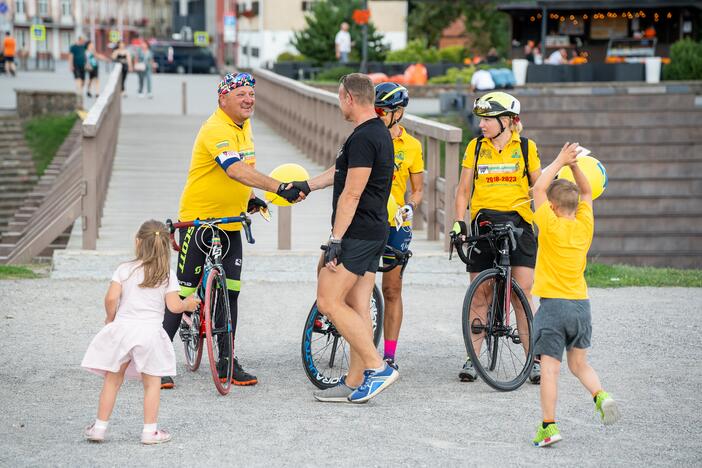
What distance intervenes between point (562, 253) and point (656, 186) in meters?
14.9

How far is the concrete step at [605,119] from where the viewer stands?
79.8 feet

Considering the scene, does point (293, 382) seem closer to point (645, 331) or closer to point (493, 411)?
point (493, 411)

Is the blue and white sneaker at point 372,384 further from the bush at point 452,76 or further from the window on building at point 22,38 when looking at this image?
the window on building at point 22,38

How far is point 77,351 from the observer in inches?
329

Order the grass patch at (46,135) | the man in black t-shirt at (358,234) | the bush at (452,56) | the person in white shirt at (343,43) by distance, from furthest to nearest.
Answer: the bush at (452,56)
the person in white shirt at (343,43)
the grass patch at (46,135)
the man in black t-shirt at (358,234)

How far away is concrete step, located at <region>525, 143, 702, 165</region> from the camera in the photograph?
22094 millimetres

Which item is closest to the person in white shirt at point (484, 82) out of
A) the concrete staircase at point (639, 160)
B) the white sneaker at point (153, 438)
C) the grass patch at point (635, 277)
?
the concrete staircase at point (639, 160)

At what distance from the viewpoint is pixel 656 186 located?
20.8m

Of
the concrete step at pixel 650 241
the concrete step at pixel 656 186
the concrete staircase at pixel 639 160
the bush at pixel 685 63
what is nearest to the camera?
the concrete step at pixel 650 241

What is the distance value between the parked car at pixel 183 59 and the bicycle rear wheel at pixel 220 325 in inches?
2163

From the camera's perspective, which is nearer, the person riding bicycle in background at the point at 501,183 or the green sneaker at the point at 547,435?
the green sneaker at the point at 547,435

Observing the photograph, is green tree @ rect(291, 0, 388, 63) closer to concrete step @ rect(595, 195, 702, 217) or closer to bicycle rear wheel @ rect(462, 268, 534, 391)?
concrete step @ rect(595, 195, 702, 217)

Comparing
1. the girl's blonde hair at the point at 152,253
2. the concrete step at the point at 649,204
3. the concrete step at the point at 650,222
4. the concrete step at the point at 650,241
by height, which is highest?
the girl's blonde hair at the point at 152,253

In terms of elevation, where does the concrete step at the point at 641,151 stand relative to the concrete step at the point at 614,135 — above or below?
below
